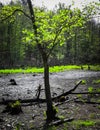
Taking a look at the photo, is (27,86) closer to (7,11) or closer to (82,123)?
(7,11)

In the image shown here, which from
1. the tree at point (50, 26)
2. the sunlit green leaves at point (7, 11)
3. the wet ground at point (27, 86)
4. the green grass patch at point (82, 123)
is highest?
the sunlit green leaves at point (7, 11)

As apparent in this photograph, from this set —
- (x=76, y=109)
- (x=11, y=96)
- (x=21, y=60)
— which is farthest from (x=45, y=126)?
(x=21, y=60)

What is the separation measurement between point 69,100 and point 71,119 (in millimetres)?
4573

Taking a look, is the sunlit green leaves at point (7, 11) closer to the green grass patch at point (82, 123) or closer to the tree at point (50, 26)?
the tree at point (50, 26)

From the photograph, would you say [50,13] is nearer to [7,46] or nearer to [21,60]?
[7,46]

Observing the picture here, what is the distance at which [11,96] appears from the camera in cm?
2073

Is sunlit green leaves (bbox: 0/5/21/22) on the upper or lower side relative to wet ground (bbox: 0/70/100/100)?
upper

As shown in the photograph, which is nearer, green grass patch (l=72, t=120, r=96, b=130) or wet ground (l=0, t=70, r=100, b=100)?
green grass patch (l=72, t=120, r=96, b=130)

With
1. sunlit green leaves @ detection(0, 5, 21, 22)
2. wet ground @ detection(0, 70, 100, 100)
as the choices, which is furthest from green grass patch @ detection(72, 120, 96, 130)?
wet ground @ detection(0, 70, 100, 100)

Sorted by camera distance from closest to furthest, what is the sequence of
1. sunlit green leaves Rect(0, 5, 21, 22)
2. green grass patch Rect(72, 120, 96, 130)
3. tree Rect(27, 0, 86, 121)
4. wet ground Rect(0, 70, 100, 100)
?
green grass patch Rect(72, 120, 96, 130)
tree Rect(27, 0, 86, 121)
sunlit green leaves Rect(0, 5, 21, 22)
wet ground Rect(0, 70, 100, 100)

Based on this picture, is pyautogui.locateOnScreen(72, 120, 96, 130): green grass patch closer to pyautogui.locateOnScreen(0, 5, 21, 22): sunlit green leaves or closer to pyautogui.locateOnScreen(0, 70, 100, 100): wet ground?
pyautogui.locateOnScreen(0, 5, 21, 22): sunlit green leaves

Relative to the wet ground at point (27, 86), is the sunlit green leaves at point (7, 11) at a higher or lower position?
higher

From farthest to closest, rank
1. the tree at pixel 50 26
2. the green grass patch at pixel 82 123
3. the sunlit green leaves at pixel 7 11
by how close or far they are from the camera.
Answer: the sunlit green leaves at pixel 7 11 → the tree at pixel 50 26 → the green grass patch at pixel 82 123

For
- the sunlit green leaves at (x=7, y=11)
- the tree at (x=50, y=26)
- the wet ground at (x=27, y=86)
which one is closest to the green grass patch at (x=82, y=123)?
the tree at (x=50, y=26)
